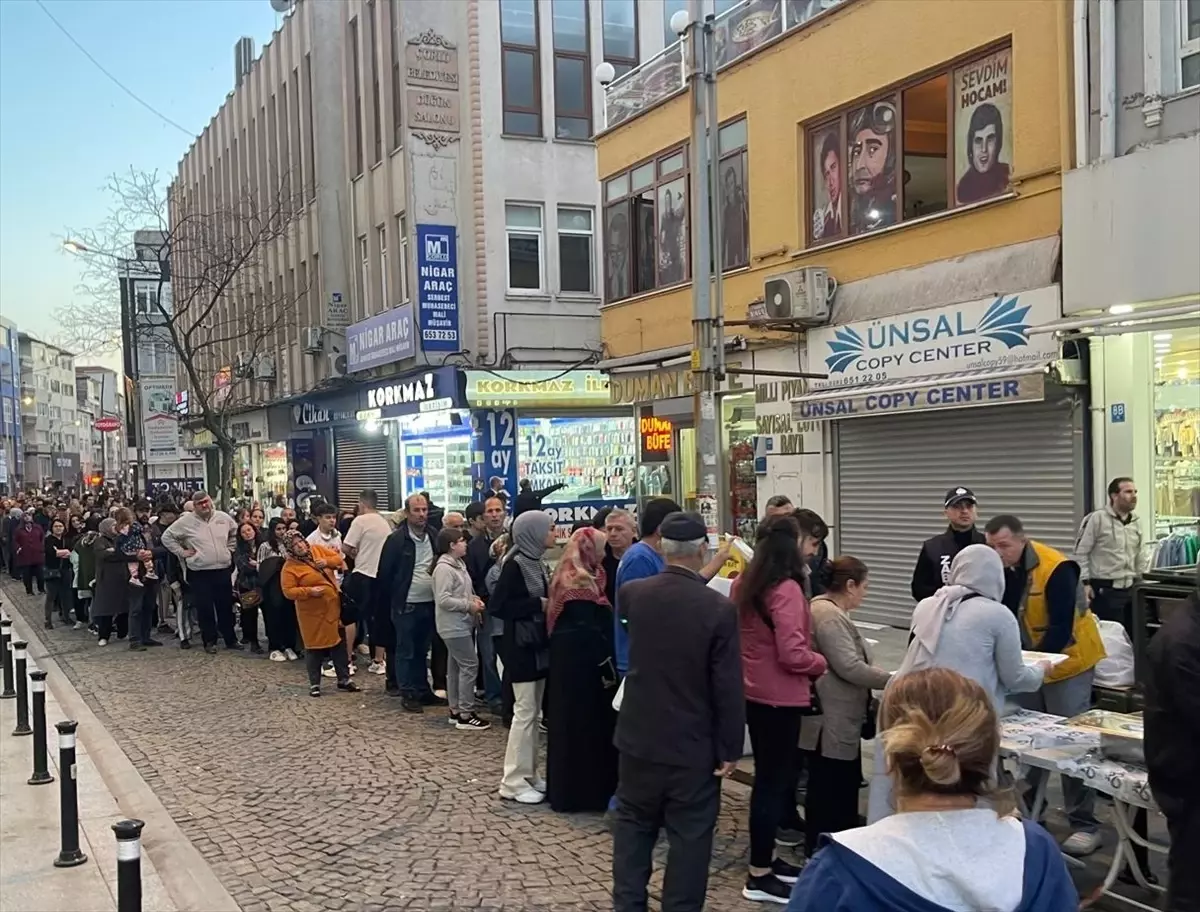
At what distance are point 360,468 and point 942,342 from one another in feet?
64.4

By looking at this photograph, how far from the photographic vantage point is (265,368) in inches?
1284

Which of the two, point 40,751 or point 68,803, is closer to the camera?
point 68,803

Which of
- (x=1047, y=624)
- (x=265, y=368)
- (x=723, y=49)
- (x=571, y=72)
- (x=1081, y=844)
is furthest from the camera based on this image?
(x=265, y=368)

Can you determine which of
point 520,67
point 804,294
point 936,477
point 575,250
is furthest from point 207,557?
point 520,67

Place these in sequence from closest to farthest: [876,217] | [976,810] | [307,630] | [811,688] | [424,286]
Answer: [976,810]
[811,688]
[307,630]
[876,217]
[424,286]

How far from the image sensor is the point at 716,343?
11602 millimetres

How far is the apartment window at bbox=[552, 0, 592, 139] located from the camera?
22.9m

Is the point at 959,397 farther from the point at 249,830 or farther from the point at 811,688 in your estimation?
the point at 249,830

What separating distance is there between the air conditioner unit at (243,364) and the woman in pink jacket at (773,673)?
2413 centimetres

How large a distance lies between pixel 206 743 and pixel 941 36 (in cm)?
1061

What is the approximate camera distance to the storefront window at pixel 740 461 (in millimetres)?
15289

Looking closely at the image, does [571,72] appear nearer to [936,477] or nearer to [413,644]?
[936,477]

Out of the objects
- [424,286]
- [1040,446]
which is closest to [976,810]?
[1040,446]

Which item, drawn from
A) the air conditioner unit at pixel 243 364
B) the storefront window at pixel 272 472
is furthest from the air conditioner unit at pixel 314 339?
the storefront window at pixel 272 472
